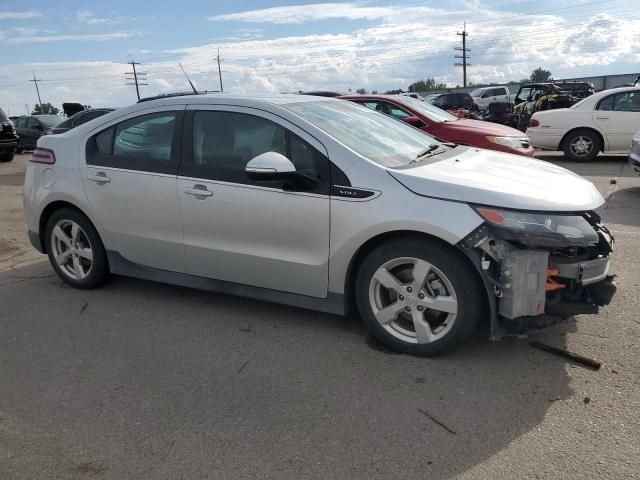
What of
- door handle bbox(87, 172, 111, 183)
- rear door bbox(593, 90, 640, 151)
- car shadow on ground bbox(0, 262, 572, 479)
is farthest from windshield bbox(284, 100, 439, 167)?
rear door bbox(593, 90, 640, 151)

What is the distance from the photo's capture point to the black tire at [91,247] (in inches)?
183

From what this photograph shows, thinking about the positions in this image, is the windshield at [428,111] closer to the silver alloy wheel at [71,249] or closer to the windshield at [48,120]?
the silver alloy wheel at [71,249]

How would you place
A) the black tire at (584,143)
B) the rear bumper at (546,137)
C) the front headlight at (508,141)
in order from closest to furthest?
1. the front headlight at (508,141)
2. the black tire at (584,143)
3. the rear bumper at (546,137)

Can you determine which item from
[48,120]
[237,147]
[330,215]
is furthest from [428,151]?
[48,120]

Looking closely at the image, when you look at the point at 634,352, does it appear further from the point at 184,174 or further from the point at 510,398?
the point at 184,174

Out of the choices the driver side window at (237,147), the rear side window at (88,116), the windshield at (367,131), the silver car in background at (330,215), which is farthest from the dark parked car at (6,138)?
the windshield at (367,131)

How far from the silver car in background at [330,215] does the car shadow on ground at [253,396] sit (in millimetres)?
270

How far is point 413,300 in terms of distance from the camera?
11.1 feet

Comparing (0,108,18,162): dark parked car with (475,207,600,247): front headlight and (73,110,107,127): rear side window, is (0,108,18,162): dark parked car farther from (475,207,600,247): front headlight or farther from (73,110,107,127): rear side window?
(475,207,600,247): front headlight

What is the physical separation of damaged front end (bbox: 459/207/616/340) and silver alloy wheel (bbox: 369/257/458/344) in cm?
26

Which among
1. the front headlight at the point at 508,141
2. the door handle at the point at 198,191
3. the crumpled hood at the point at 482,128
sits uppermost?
the door handle at the point at 198,191

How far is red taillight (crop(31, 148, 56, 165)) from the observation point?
186 inches

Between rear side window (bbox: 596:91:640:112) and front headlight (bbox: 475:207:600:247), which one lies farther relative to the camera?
rear side window (bbox: 596:91:640:112)

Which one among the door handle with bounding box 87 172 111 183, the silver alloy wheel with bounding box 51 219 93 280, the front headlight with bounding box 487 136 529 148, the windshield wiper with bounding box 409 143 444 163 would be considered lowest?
the silver alloy wheel with bounding box 51 219 93 280
